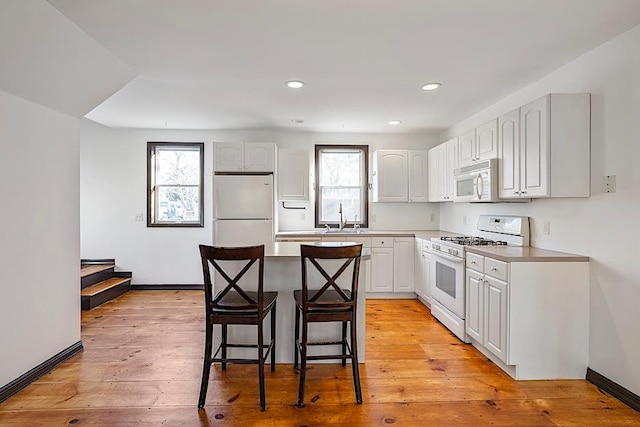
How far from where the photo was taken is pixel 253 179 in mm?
4859

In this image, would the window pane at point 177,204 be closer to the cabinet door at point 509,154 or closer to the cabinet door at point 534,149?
the cabinet door at point 509,154

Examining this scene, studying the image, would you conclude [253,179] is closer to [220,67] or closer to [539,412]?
[220,67]

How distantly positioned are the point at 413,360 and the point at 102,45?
3.47 metres

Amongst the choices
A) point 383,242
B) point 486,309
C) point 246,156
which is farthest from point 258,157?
point 486,309

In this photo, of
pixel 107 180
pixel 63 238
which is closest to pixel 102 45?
pixel 63 238

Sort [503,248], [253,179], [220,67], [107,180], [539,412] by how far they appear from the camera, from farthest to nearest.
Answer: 1. [107,180]
2. [253,179]
3. [503,248]
4. [220,67]
5. [539,412]

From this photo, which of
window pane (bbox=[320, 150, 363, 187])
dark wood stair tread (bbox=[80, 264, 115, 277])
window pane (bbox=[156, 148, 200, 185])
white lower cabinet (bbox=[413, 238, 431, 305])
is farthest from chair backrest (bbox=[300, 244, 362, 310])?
dark wood stair tread (bbox=[80, 264, 115, 277])

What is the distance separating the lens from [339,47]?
262 cm

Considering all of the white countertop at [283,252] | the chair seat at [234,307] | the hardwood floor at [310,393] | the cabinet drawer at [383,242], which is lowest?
the hardwood floor at [310,393]

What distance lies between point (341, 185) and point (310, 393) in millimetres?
3580

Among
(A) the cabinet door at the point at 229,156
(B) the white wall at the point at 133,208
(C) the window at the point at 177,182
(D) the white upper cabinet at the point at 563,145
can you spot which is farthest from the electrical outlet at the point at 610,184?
(C) the window at the point at 177,182

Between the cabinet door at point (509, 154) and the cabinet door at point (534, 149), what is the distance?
0.05 metres

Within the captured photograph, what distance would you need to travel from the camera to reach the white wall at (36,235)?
8.25 feet

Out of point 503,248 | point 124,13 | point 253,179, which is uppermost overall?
point 124,13
